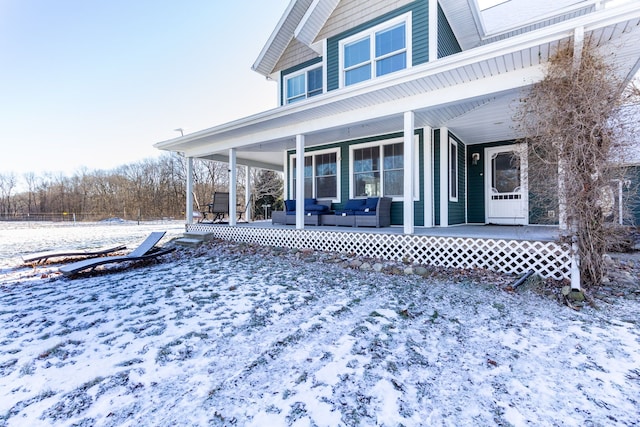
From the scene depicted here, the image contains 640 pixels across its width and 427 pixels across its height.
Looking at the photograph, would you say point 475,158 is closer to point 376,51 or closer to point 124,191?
point 376,51

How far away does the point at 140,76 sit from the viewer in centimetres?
1673

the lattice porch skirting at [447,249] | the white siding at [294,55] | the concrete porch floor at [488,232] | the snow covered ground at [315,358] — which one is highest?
the white siding at [294,55]

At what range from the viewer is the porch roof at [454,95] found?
366 centimetres

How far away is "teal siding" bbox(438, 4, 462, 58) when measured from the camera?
6.59m

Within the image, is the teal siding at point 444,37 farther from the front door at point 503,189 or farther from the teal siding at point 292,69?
the teal siding at point 292,69

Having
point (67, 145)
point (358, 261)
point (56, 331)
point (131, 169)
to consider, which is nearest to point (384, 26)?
point (358, 261)

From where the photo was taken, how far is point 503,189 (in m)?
8.01

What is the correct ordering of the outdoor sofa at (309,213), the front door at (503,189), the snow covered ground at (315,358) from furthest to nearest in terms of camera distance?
1. the outdoor sofa at (309,213)
2. the front door at (503,189)
3. the snow covered ground at (315,358)

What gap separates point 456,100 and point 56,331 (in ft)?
19.1

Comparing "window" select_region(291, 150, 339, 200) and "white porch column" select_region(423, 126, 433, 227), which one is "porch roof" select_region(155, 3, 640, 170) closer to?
"white porch column" select_region(423, 126, 433, 227)

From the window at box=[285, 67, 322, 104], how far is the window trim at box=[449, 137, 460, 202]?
12.9ft

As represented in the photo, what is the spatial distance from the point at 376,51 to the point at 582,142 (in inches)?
197

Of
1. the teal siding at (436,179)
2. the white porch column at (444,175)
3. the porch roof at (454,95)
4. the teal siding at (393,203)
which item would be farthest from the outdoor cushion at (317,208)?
the white porch column at (444,175)

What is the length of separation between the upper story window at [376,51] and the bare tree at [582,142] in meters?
3.47
